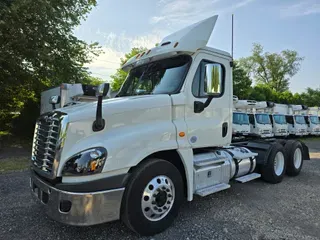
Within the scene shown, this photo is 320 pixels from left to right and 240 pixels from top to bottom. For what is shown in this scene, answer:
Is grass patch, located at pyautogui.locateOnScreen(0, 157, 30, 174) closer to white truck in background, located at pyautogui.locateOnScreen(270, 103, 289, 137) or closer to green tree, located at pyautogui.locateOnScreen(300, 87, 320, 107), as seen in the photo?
white truck in background, located at pyautogui.locateOnScreen(270, 103, 289, 137)

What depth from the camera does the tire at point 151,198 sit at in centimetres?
297

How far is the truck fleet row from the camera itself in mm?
14070

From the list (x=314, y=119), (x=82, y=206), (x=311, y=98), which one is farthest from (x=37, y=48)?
(x=311, y=98)

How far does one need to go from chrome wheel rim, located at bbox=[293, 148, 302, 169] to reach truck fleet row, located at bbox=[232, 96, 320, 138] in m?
3.97

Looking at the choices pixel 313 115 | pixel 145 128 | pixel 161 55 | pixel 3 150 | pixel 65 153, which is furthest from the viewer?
pixel 313 115

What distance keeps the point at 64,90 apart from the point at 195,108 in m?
7.08

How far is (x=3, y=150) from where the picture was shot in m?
10.8

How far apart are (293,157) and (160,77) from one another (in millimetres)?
4662

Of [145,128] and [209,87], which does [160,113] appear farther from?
[209,87]

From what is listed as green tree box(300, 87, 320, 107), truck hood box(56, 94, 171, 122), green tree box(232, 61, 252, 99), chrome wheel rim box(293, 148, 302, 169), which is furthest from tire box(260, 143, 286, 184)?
green tree box(300, 87, 320, 107)

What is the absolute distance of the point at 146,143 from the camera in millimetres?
3109

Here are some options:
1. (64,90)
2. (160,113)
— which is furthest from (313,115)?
(160,113)

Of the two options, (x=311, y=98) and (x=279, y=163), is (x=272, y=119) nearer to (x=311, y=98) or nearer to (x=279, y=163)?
(x=279, y=163)

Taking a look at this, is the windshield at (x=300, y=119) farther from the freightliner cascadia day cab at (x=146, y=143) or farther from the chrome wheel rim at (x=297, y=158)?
the freightliner cascadia day cab at (x=146, y=143)
